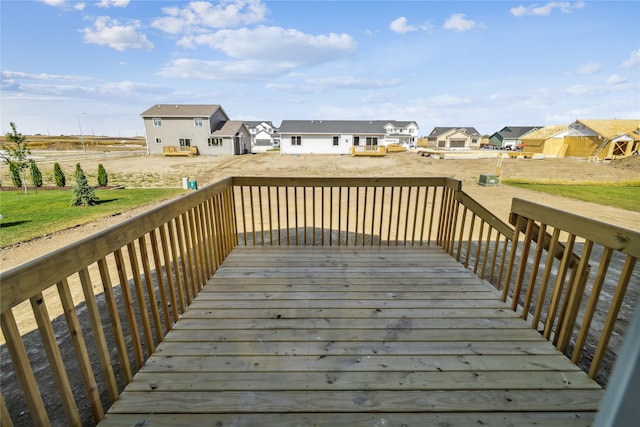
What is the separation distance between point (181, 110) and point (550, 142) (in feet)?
133

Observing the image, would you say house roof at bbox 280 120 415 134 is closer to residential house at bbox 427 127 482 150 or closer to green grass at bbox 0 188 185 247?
green grass at bbox 0 188 185 247

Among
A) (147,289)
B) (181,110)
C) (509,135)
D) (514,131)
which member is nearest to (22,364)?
(147,289)

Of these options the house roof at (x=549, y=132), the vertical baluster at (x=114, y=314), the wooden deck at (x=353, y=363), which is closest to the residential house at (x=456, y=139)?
the house roof at (x=549, y=132)

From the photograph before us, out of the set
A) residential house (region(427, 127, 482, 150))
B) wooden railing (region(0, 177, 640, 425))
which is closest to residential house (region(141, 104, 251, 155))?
wooden railing (region(0, 177, 640, 425))

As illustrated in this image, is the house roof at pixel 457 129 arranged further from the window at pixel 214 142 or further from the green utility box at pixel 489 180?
the green utility box at pixel 489 180

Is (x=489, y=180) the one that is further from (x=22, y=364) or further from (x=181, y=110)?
(x=181, y=110)

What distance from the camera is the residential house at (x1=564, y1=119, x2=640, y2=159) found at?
2828 cm

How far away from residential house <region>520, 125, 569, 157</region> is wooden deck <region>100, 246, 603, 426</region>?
1463 inches

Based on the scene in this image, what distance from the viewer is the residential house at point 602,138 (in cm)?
2828

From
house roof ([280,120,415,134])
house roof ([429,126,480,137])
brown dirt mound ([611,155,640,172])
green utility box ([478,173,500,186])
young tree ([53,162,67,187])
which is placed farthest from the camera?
house roof ([429,126,480,137])

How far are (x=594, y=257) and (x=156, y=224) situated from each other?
22.6 feet

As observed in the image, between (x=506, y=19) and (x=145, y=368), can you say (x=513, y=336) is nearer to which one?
(x=145, y=368)

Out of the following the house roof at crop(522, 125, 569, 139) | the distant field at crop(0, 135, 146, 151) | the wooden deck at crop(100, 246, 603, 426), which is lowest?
the distant field at crop(0, 135, 146, 151)

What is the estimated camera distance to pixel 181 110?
31297 mm
